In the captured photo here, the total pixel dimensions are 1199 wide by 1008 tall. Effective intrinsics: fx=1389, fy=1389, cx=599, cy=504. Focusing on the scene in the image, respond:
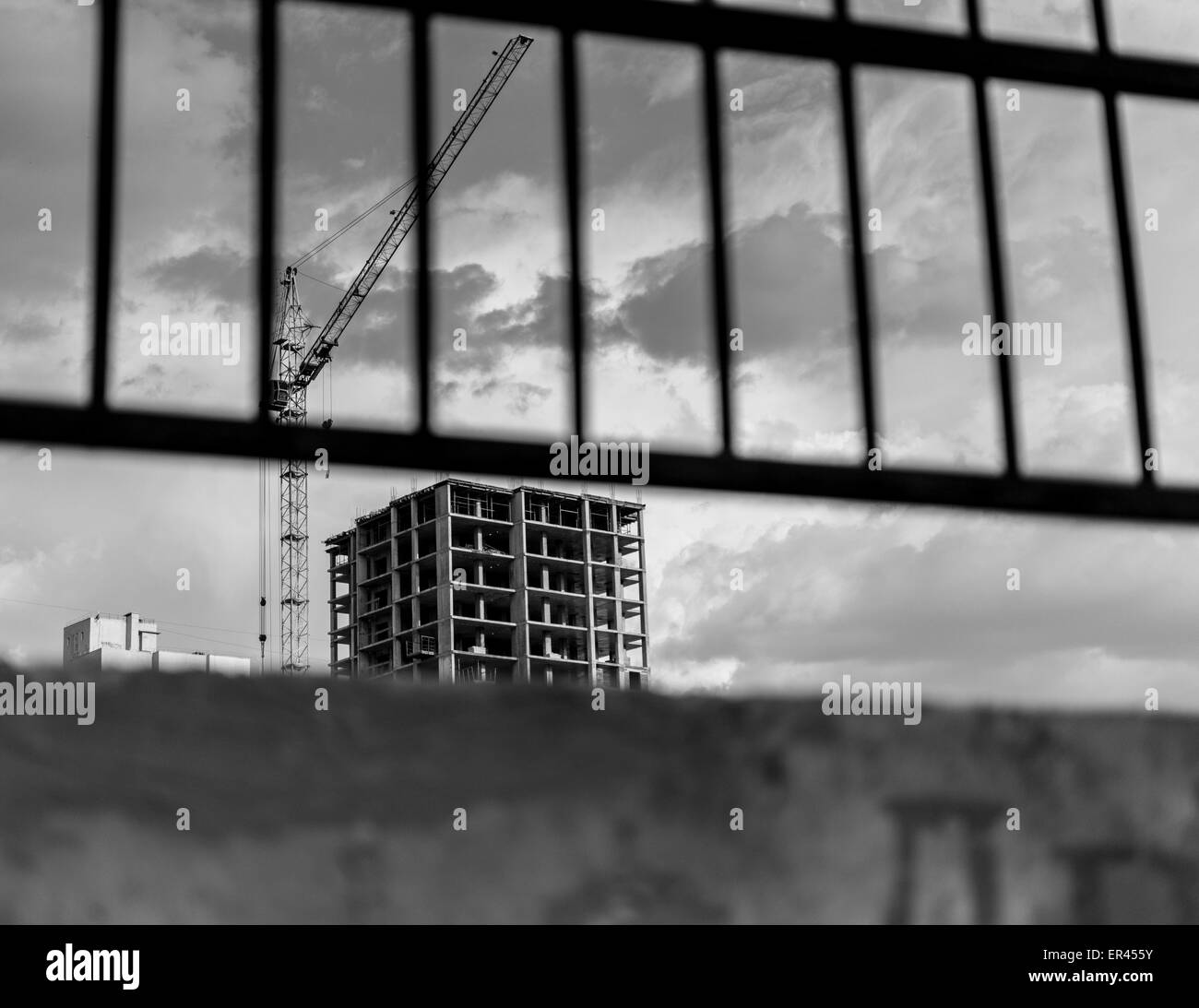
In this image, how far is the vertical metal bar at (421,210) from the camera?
3.39 metres

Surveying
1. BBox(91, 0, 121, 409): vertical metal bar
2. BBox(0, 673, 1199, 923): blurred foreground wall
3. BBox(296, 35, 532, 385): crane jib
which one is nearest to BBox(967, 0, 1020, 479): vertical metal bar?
BBox(0, 673, 1199, 923): blurred foreground wall

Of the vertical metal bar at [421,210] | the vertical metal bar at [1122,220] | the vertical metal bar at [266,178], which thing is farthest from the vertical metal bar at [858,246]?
the vertical metal bar at [266,178]

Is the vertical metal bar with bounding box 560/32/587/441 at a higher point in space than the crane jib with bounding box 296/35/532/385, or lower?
lower

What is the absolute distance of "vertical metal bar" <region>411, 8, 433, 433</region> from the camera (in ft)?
11.1

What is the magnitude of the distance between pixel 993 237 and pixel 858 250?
469 millimetres

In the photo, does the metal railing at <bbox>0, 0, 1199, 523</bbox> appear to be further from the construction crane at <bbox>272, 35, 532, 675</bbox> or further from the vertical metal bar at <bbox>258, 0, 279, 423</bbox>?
the construction crane at <bbox>272, 35, 532, 675</bbox>

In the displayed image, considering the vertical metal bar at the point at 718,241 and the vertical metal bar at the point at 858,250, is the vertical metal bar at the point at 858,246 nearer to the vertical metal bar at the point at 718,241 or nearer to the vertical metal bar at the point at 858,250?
the vertical metal bar at the point at 858,250

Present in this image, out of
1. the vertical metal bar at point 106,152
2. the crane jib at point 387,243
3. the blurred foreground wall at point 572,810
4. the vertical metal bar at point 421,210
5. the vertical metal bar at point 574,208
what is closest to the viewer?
the blurred foreground wall at point 572,810

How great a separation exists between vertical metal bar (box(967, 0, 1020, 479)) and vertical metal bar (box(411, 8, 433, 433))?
1.59 m

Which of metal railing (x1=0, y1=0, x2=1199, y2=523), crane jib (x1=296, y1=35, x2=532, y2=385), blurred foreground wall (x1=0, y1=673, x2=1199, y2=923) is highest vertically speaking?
crane jib (x1=296, y1=35, x2=532, y2=385)

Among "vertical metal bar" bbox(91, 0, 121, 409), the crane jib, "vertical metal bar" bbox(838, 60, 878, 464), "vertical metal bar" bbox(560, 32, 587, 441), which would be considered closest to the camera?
"vertical metal bar" bbox(91, 0, 121, 409)

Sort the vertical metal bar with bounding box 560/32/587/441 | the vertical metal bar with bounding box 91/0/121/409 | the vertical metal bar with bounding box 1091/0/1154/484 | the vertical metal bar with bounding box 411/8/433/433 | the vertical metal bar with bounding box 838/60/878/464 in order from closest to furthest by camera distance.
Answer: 1. the vertical metal bar with bounding box 91/0/121/409
2. the vertical metal bar with bounding box 411/8/433/433
3. the vertical metal bar with bounding box 560/32/587/441
4. the vertical metal bar with bounding box 838/60/878/464
5. the vertical metal bar with bounding box 1091/0/1154/484
